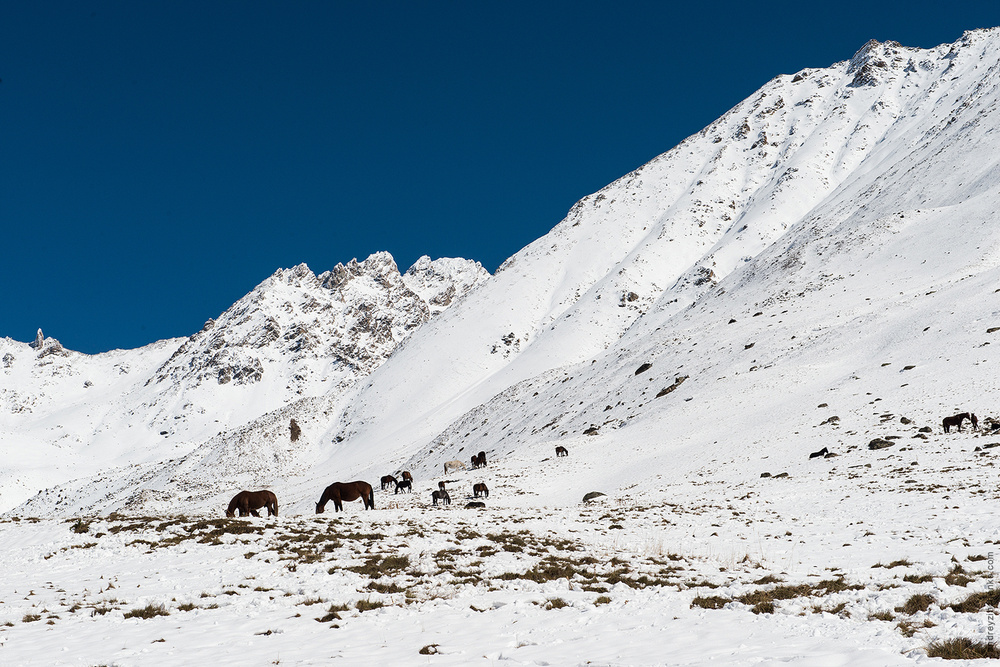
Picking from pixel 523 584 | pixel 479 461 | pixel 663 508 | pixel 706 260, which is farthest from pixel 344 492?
pixel 706 260

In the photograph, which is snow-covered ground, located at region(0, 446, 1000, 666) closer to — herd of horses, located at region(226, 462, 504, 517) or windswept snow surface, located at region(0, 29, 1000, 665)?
windswept snow surface, located at region(0, 29, 1000, 665)

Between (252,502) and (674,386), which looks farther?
(674,386)

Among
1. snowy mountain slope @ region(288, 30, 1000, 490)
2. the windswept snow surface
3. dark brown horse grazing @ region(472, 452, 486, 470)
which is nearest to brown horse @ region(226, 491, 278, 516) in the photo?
the windswept snow surface

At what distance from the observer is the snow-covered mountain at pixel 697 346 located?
4497 centimetres

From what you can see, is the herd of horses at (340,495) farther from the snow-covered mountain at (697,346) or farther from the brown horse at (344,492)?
the snow-covered mountain at (697,346)

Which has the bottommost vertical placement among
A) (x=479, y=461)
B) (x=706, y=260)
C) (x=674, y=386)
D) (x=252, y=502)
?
(x=252, y=502)

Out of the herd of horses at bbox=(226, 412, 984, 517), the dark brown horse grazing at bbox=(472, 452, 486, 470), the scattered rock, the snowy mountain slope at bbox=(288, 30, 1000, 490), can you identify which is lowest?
the herd of horses at bbox=(226, 412, 984, 517)

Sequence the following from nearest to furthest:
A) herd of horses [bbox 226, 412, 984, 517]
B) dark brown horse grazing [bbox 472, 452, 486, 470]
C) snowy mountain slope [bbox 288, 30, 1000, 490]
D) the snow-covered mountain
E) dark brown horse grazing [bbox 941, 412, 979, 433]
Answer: herd of horses [bbox 226, 412, 984, 517] < dark brown horse grazing [bbox 941, 412, 979, 433] < the snow-covered mountain < dark brown horse grazing [bbox 472, 452, 486, 470] < snowy mountain slope [bbox 288, 30, 1000, 490]

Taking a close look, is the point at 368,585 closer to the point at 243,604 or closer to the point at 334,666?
the point at 243,604

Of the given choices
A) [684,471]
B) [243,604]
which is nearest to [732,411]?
[684,471]

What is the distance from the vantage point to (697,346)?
71.7 m

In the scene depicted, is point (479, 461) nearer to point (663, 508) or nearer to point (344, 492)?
point (344, 492)

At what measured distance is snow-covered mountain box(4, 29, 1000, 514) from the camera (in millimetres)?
44969

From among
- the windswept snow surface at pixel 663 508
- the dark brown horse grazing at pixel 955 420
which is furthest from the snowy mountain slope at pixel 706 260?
the dark brown horse grazing at pixel 955 420
